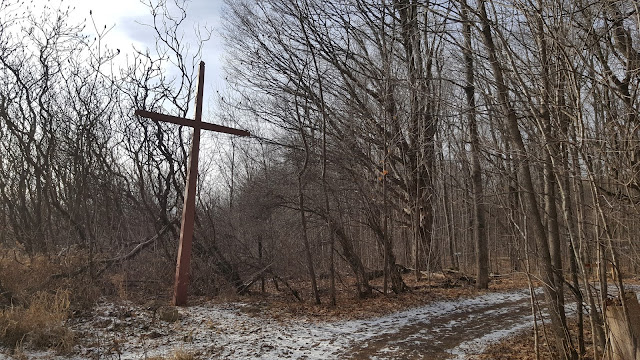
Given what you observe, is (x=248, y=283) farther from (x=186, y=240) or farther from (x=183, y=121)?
(x=183, y=121)

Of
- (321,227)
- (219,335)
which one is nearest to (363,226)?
(321,227)

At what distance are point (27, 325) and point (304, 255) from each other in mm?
5324

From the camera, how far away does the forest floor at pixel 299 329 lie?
593 cm

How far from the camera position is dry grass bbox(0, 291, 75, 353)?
581 cm

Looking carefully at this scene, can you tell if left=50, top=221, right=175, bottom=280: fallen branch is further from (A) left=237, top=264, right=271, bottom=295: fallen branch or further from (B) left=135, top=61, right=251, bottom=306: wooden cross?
(A) left=237, top=264, right=271, bottom=295: fallen branch

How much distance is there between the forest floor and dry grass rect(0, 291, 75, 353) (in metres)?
0.21

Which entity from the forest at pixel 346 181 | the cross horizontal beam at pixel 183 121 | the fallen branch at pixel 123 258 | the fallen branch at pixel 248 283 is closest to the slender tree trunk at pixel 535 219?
the forest at pixel 346 181

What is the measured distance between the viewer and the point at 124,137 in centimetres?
1201

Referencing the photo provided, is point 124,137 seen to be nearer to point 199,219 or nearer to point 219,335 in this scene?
point 199,219

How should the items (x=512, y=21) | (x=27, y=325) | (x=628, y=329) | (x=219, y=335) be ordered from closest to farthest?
(x=628, y=329), (x=512, y=21), (x=27, y=325), (x=219, y=335)

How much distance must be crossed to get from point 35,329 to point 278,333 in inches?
133

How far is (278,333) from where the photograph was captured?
701cm

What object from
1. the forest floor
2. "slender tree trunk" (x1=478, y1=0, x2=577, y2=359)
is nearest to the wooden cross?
the forest floor

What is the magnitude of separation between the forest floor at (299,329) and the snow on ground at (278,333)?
0.01 metres
